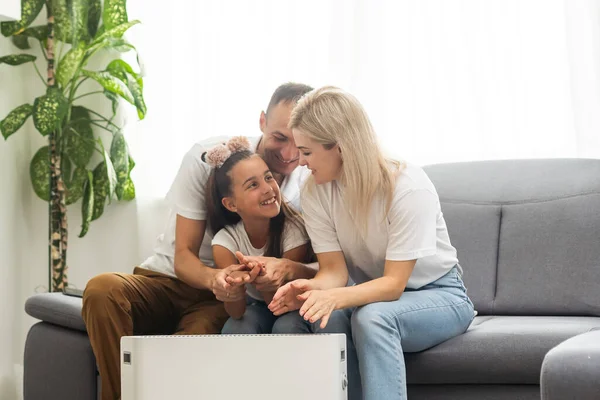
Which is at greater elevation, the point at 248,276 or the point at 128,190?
the point at 128,190

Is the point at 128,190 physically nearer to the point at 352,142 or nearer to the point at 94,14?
the point at 94,14

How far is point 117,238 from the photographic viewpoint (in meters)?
3.64

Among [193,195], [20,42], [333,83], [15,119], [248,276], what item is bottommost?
[248,276]

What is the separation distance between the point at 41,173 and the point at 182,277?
4.85ft

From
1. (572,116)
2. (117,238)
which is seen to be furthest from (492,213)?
(117,238)

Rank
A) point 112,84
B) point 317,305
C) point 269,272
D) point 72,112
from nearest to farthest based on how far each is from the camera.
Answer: point 317,305 < point 269,272 < point 112,84 < point 72,112

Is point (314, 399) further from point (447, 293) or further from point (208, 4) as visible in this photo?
point (208, 4)

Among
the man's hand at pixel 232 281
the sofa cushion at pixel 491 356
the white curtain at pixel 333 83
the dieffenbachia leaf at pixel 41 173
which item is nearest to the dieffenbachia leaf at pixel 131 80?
the white curtain at pixel 333 83

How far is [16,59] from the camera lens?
346 cm

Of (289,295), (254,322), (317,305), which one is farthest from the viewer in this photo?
(254,322)

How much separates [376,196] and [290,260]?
0.29m

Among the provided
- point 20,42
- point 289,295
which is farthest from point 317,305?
point 20,42

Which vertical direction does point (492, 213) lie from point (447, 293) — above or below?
above

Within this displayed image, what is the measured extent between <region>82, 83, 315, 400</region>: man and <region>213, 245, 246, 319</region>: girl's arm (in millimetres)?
37
